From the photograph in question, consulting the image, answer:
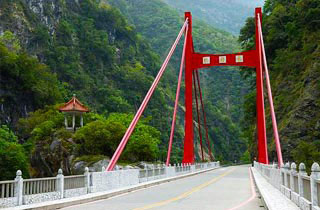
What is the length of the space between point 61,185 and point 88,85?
73.8m

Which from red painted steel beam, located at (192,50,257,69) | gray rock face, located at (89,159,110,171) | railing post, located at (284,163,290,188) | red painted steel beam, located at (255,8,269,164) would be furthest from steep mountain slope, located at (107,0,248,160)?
railing post, located at (284,163,290,188)

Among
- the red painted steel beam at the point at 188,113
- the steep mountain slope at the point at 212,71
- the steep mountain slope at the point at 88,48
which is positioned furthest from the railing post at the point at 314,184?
the steep mountain slope at the point at 212,71

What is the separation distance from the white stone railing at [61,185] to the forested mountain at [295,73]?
14.6 m

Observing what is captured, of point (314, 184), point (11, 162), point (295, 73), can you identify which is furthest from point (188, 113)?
point (314, 184)

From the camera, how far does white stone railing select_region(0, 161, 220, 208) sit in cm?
1159

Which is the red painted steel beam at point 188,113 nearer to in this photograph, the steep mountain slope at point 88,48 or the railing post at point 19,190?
the railing post at point 19,190

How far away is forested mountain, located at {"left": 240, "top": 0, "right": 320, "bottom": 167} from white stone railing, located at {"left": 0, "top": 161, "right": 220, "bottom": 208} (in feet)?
48.0

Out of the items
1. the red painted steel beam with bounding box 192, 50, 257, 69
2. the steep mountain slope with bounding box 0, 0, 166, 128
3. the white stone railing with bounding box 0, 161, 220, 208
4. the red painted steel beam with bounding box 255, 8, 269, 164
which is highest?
the steep mountain slope with bounding box 0, 0, 166, 128

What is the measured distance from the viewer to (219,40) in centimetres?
15650

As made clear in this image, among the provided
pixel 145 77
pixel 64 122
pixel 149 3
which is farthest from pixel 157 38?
pixel 64 122

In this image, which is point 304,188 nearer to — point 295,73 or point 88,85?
point 295,73

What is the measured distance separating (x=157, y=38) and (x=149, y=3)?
968 inches

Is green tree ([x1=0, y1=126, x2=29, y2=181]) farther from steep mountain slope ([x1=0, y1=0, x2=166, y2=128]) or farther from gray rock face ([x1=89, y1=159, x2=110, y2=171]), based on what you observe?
steep mountain slope ([x1=0, y1=0, x2=166, y2=128])

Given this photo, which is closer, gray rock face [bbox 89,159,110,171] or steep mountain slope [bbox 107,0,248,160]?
gray rock face [bbox 89,159,110,171]
